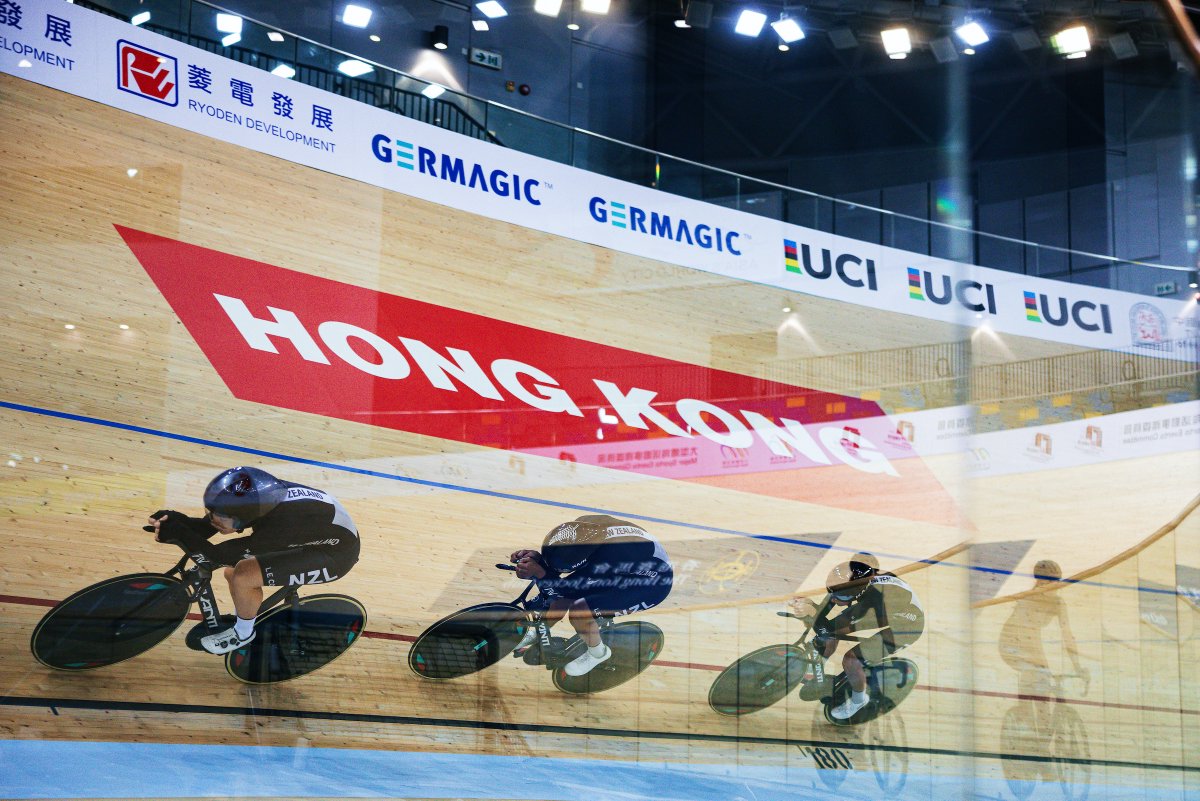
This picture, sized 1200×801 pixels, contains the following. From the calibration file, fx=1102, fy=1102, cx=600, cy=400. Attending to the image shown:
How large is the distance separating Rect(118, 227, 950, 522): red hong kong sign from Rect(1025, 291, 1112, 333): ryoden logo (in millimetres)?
565

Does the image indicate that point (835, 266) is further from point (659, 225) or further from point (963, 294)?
point (659, 225)

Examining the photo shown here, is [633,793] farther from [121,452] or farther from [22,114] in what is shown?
[22,114]

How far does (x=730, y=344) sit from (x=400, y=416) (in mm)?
1031

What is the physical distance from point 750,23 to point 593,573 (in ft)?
5.94

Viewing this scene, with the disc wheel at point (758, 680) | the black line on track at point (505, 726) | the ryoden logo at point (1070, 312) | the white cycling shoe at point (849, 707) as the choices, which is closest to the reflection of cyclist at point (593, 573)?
the black line on track at point (505, 726)

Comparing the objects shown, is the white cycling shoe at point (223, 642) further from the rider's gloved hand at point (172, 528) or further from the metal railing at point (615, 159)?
the metal railing at point (615, 159)

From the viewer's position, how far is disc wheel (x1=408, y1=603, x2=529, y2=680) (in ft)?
9.90

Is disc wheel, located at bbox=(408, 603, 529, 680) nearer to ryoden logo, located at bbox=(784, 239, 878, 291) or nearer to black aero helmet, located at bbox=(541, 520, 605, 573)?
black aero helmet, located at bbox=(541, 520, 605, 573)

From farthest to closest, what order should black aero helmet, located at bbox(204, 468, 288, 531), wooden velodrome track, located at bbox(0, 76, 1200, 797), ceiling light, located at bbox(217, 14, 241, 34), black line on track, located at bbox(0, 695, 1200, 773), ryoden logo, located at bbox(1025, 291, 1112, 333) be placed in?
ryoden logo, located at bbox(1025, 291, 1112, 333) → ceiling light, located at bbox(217, 14, 241, 34) → black aero helmet, located at bbox(204, 468, 288, 531) → wooden velodrome track, located at bbox(0, 76, 1200, 797) → black line on track, located at bbox(0, 695, 1200, 773)

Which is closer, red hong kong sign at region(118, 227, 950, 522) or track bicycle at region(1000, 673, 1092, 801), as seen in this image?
track bicycle at region(1000, 673, 1092, 801)

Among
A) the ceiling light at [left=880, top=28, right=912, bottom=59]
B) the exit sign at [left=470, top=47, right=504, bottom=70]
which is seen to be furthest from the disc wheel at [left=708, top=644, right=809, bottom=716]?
the exit sign at [left=470, top=47, right=504, bottom=70]

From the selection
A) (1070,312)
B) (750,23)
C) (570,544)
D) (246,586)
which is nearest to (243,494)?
(246,586)

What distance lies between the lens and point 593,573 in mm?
3217

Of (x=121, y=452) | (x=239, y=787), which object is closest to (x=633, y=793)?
(x=239, y=787)
